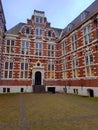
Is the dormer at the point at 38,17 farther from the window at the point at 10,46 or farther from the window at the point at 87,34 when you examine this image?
the window at the point at 87,34

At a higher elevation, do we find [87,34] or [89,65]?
[87,34]

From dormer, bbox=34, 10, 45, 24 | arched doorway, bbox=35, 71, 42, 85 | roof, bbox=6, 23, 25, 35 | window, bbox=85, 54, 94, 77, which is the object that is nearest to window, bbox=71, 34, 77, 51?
window, bbox=85, 54, 94, 77

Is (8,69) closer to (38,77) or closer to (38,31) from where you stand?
(38,77)

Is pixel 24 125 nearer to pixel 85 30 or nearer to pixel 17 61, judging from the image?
pixel 85 30

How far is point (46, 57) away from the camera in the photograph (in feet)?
83.9

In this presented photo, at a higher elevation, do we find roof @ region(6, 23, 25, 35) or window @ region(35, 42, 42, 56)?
roof @ region(6, 23, 25, 35)

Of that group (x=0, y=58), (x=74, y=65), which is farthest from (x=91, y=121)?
(x=0, y=58)

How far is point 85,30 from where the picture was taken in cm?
1903

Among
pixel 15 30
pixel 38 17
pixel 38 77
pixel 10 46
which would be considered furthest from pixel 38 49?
pixel 38 17

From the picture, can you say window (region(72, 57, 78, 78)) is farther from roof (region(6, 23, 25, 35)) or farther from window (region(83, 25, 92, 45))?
roof (region(6, 23, 25, 35))

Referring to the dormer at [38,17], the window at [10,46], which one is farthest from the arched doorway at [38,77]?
the dormer at [38,17]

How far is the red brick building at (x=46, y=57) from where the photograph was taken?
1902cm

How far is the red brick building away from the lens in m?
19.0

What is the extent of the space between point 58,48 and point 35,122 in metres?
21.5
